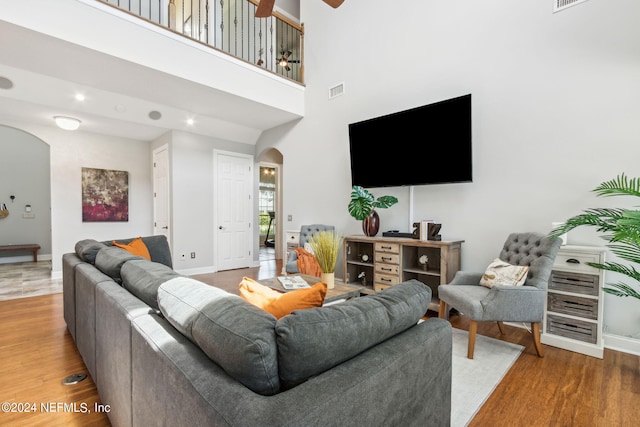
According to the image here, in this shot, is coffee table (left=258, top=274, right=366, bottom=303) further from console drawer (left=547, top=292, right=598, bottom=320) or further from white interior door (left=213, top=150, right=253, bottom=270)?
white interior door (left=213, top=150, right=253, bottom=270)

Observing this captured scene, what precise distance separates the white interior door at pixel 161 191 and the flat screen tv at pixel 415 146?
3.62 metres

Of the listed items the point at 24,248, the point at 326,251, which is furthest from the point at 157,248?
the point at 24,248

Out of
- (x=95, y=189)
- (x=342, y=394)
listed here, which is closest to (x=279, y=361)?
(x=342, y=394)

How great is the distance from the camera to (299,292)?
121 cm

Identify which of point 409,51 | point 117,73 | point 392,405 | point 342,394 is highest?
point 409,51

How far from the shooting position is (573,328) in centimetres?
255

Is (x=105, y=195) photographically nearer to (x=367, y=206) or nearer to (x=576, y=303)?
(x=367, y=206)

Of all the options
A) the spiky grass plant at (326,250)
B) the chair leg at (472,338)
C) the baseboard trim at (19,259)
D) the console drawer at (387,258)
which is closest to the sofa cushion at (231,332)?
the spiky grass plant at (326,250)

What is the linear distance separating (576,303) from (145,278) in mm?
3207

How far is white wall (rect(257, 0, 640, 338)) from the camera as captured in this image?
8.71ft

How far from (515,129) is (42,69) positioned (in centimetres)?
531

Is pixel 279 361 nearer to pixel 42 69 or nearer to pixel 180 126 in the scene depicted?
pixel 42 69

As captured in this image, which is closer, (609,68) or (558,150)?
(609,68)

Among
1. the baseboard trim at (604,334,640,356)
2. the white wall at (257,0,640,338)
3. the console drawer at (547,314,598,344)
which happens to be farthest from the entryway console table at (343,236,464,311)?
the baseboard trim at (604,334,640,356)
